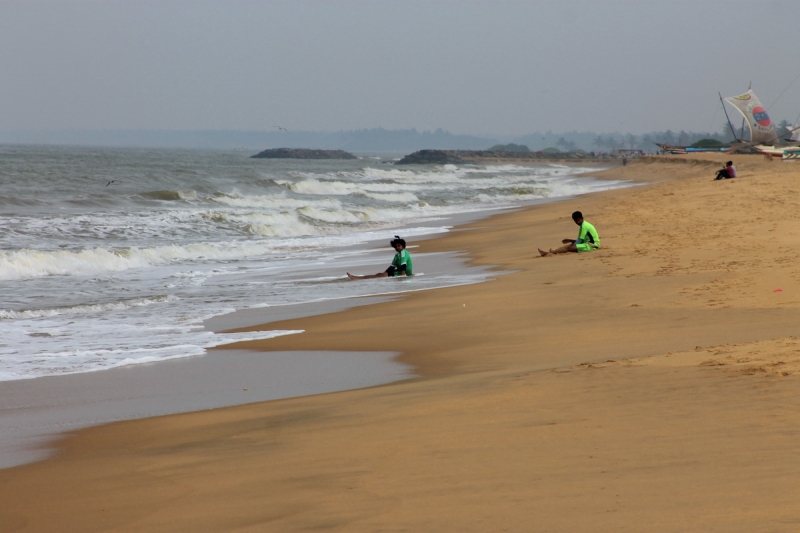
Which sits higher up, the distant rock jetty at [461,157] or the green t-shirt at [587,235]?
the distant rock jetty at [461,157]

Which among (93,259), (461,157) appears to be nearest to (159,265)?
(93,259)

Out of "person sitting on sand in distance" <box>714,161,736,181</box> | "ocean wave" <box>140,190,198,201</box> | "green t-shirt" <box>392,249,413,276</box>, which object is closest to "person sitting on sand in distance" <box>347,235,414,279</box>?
"green t-shirt" <box>392,249,413,276</box>

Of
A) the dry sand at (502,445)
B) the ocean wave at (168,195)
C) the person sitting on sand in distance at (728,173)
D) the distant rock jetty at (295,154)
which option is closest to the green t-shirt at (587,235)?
the dry sand at (502,445)

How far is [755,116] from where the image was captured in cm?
6469

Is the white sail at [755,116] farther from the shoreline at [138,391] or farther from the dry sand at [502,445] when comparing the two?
the shoreline at [138,391]

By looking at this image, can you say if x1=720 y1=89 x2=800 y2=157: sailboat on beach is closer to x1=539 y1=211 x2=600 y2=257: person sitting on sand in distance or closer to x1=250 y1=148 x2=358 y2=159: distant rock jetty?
x1=539 y1=211 x2=600 y2=257: person sitting on sand in distance

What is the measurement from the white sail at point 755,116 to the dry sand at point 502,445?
61658mm

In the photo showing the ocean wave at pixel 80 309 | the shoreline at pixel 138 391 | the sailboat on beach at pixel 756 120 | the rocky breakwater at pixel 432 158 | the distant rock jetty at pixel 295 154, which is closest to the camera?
the shoreline at pixel 138 391

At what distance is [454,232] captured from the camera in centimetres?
2317

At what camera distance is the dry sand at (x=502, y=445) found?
10.5 feet

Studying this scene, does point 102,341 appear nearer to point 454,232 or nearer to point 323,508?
point 323,508

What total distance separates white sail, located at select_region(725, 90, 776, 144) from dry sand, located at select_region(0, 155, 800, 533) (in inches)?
2427

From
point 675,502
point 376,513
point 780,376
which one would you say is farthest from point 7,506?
point 780,376

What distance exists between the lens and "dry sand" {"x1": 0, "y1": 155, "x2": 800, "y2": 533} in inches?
126
